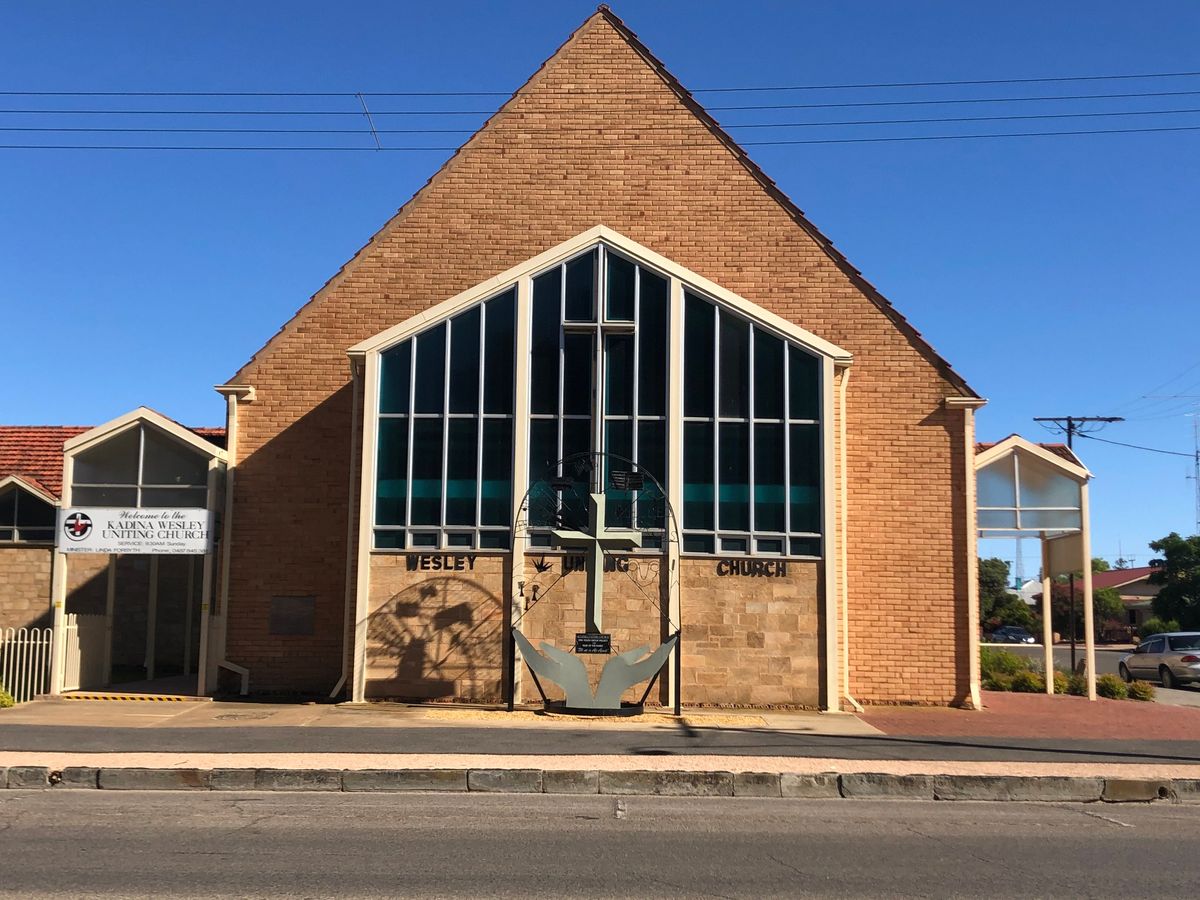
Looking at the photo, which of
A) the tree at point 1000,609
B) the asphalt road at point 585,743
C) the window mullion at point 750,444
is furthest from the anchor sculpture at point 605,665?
the tree at point 1000,609

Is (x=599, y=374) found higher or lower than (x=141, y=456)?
higher

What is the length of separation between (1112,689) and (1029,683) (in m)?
1.56

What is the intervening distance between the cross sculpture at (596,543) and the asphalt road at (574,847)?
562 cm

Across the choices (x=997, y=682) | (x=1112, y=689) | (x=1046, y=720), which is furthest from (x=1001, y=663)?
(x=1046, y=720)

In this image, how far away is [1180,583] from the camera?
56.4 metres

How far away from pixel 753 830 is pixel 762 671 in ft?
25.7

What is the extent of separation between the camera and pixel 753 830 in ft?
30.2

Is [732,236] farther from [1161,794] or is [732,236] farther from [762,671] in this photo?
[1161,794]

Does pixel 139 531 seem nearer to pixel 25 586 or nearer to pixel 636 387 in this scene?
pixel 25 586

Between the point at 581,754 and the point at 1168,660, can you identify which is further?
the point at 1168,660

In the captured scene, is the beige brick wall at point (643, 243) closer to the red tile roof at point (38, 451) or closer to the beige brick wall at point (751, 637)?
the beige brick wall at point (751, 637)

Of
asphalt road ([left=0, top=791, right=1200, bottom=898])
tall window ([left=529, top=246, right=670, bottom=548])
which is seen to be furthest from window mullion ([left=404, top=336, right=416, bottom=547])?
asphalt road ([left=0, top=791, right=1200, bottom=898])

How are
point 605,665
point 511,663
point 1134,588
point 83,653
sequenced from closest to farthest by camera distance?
1. point 605,665
2. point 511,663
3. point 83,653
4. point 1134,588

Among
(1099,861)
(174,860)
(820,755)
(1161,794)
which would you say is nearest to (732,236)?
(820,755)
